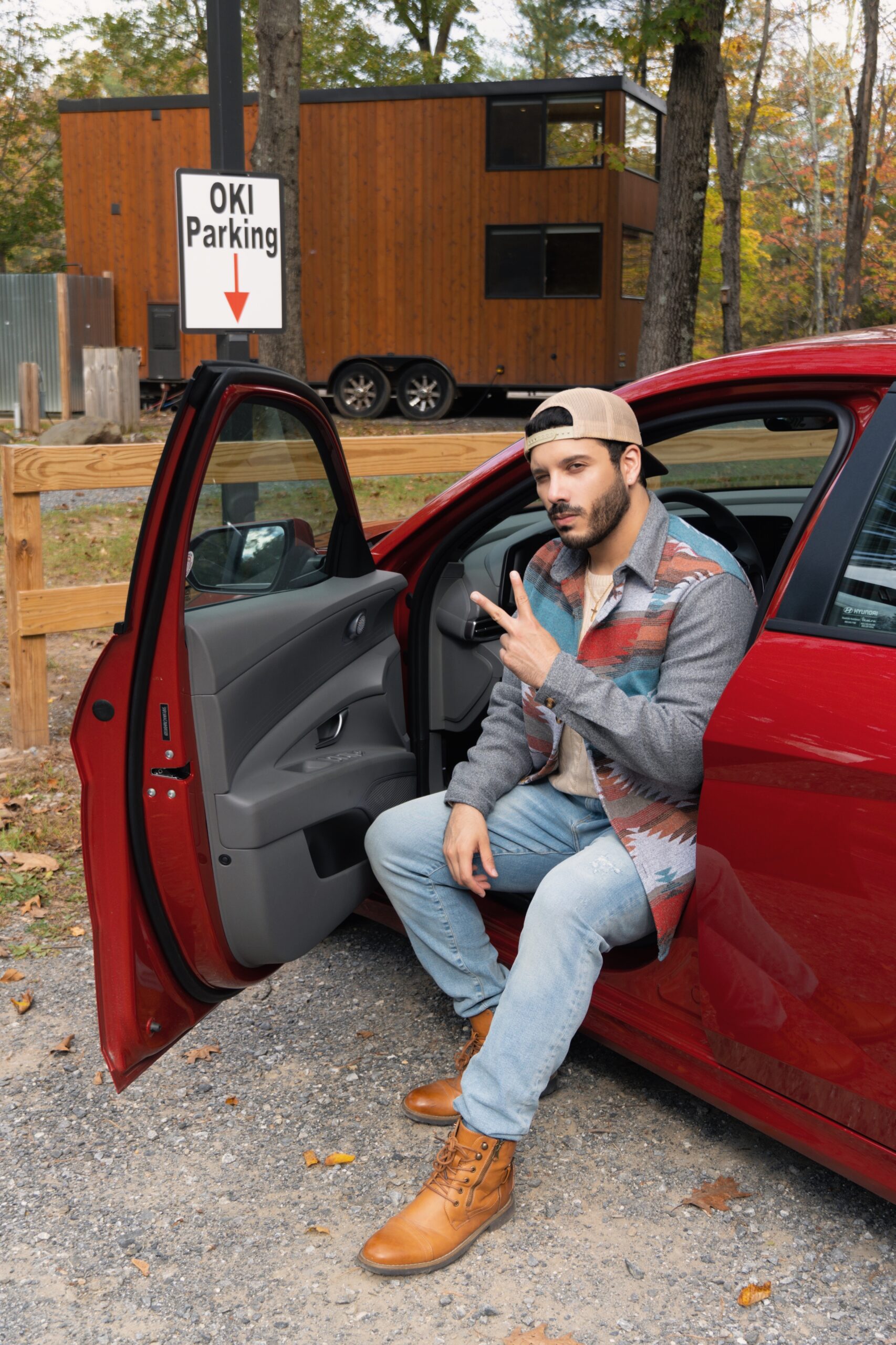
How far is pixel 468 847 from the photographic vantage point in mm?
2590

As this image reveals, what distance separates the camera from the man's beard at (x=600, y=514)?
96.8 inches

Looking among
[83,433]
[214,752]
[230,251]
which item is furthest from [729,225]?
[214,752]

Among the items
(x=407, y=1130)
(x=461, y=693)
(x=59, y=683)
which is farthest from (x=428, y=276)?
(x=407, y=1130)

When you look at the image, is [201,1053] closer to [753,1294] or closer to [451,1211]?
[451,1211]

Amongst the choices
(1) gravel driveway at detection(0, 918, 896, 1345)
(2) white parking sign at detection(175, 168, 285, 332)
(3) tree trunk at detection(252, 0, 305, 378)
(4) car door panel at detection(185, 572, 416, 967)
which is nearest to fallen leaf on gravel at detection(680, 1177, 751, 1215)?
(1) gravel driveway at detection(0, 918, 896, 1345)

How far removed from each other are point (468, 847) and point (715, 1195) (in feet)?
2.78

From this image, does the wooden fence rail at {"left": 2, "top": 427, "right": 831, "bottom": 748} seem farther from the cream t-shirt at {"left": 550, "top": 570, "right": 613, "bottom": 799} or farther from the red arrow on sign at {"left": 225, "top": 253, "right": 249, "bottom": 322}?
the cream t-shirt at {"left": 550, "top": 570, "right": 613, "bottom": 799}

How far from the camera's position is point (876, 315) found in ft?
116

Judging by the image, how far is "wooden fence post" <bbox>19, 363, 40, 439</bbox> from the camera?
49.9ft

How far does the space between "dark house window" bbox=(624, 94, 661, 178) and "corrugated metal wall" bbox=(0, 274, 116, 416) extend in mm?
7913

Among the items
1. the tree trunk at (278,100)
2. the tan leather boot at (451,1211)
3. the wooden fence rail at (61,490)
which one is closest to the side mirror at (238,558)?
the tan leather boot at (451,1211)

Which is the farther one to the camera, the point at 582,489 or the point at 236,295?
the point at 236,295

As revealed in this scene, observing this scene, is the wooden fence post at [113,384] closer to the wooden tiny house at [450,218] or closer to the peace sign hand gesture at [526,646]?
the wooden tiny house at [450,218]

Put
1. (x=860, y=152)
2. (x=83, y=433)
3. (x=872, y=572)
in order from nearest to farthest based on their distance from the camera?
(x=872, y=572)
(x=83, y=433)
(x=860, y=152)
